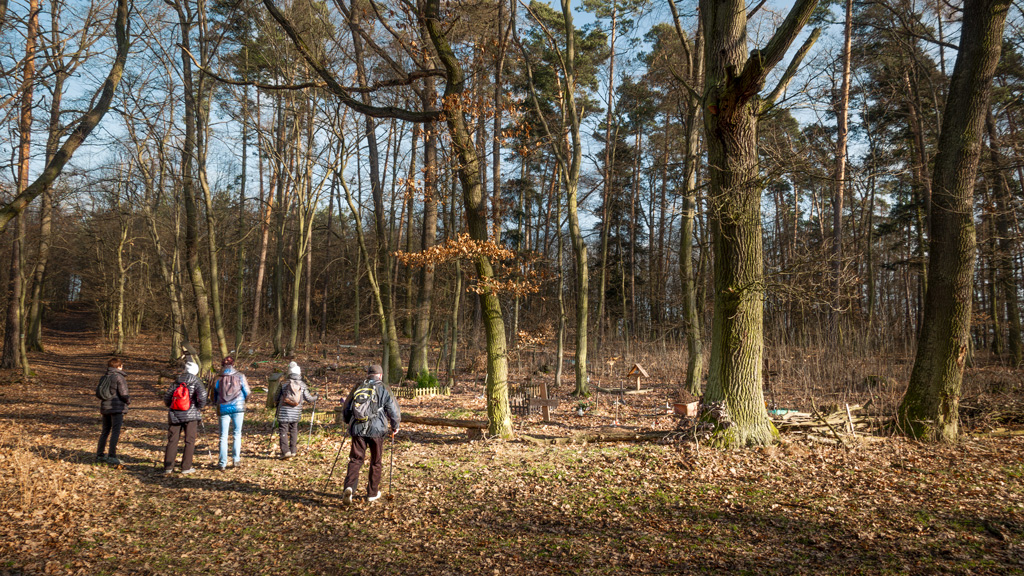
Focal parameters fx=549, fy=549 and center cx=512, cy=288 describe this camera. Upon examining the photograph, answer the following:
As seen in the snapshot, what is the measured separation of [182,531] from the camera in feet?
18.8

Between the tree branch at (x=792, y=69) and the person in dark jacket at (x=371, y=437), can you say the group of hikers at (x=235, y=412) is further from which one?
the tree branch at (x=792, y=69)

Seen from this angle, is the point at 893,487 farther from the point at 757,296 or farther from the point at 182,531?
the point at 182,531

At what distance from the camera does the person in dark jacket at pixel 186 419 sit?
7801 mm

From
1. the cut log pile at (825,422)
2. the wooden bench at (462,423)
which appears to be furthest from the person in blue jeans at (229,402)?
the cut log pile at (825,422)

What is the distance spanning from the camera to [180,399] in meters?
7.76

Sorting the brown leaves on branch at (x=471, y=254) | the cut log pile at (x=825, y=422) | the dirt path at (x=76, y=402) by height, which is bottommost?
the dirt path at (x=76, y=402)

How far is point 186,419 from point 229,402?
1.91 feet

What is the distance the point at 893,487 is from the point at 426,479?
18.7 feet

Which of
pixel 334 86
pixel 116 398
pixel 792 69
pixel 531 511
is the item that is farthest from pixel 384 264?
pixel 792 69

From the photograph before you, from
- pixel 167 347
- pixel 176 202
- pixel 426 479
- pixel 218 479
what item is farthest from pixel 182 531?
pixel 167 347

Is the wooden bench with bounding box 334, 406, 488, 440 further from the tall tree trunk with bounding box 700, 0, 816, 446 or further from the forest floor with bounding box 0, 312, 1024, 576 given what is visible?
the tall tree trunk with bounding box 700, 0, 816, 446

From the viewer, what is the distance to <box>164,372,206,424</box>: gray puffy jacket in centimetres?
778

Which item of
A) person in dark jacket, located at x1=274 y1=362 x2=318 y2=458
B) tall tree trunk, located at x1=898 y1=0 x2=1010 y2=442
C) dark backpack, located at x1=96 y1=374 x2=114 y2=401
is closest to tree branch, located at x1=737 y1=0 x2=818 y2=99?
tall tree trunk, located at x1=898 y1=0 x2=1010 y2=442

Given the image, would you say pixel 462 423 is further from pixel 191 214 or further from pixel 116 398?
pixel 191 214
